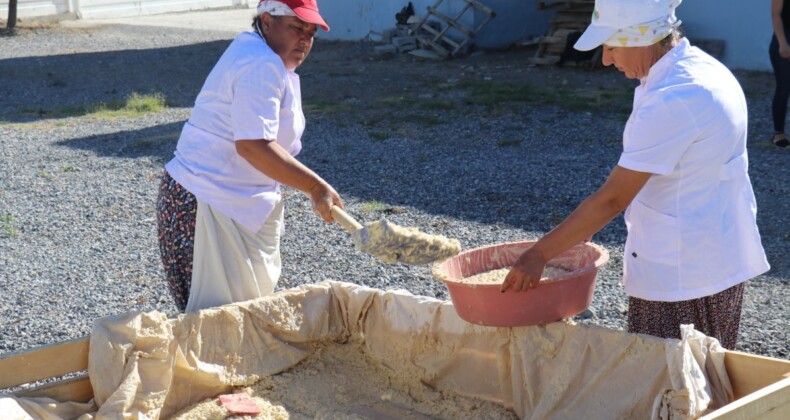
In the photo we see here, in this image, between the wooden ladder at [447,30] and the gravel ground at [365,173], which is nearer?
the gravel ground at [365,173]

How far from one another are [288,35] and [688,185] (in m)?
1.36

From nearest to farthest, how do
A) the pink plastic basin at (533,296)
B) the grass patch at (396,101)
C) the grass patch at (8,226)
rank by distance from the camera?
the pink plastic basin at (533,296) → the grass patch at (8,226) → the grass patch at (396,101)

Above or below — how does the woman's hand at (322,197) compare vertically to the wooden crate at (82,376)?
above

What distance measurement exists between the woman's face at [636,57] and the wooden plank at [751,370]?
2.80 feet

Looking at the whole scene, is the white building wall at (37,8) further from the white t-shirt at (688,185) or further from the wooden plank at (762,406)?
the wooden plank at (762,406)

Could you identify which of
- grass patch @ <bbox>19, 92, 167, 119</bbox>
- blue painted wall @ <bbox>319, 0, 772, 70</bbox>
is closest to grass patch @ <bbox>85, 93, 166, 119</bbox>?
grass patch @ <bbox>19, 92, 167, 119</bbox>

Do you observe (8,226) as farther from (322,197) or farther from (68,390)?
(322,197)

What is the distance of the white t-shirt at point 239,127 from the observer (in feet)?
10.3

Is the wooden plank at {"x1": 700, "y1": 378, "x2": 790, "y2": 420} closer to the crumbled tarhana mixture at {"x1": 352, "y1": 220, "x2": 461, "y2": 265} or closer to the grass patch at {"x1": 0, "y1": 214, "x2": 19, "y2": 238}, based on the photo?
the crumbled tarhana mixture at {"x1": 352, "y1": 220, "x2": 461, "y2": 265}

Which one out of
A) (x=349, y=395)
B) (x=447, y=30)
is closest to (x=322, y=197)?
(x=349, y=395)

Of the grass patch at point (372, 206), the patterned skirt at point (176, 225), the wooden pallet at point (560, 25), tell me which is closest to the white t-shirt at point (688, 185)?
the patterned skirt at point (176, 225)

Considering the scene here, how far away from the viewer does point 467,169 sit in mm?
7945

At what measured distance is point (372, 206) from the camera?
6.91 m

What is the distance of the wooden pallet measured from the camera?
12992mm
